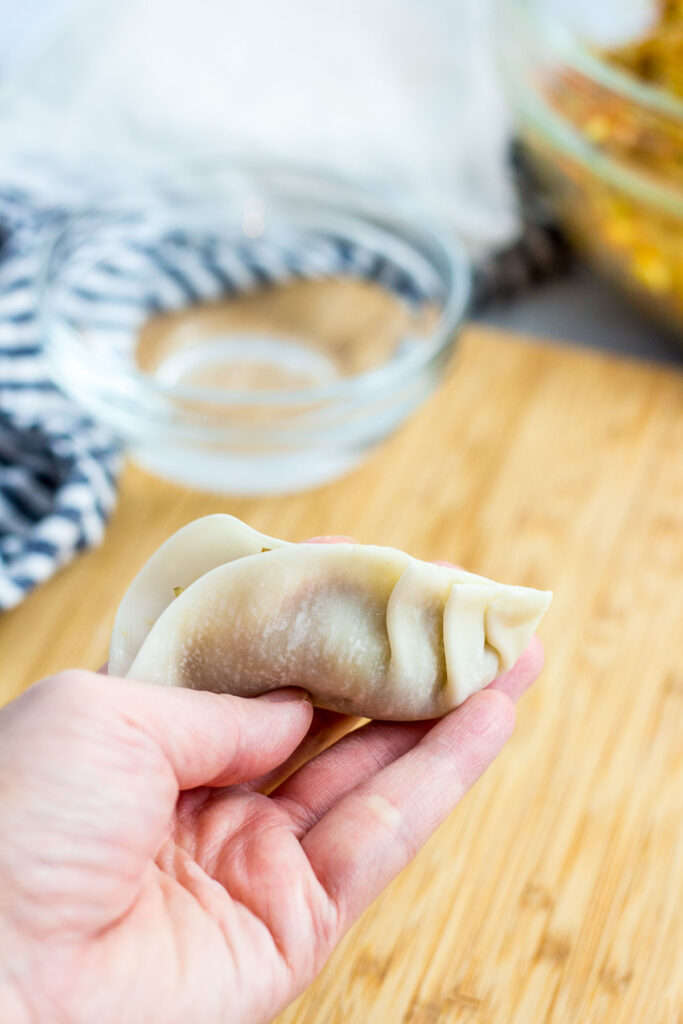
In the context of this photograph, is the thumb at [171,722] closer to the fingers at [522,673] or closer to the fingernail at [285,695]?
the fingernail at [285,695]

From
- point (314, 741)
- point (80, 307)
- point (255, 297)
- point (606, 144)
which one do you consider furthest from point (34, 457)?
point (606, 144)

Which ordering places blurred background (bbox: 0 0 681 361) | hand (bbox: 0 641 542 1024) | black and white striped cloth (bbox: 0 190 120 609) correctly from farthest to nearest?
1. blurred background (bbox: 0 0 681 361)
2. black and white striped cloth (bbox: 0 190 120 609)
3. hand (bbox: 0 641 542 1024)

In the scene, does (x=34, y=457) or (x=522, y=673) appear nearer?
(x=522, y=673)

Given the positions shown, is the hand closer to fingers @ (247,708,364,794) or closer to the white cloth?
fingers @ (247,708,364,794)

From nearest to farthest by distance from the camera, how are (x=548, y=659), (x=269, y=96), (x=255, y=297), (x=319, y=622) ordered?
(x=319, y=622) < (x=548, y=659) < (x=255, y=297) < (x=269, y=96)

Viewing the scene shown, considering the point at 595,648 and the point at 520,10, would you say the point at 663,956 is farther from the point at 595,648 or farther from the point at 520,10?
the point at 520,10

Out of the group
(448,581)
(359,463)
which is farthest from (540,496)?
(448,581)

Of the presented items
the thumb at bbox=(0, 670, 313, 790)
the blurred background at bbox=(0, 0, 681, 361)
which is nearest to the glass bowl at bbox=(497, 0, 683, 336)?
the blurred background at bbox=(0, 0, 681, 361)

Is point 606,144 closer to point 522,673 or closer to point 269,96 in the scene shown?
point 269,96
